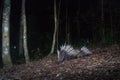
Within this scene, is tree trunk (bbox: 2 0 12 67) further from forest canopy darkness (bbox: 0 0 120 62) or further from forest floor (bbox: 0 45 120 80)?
forest canopy darkness (bbox: 0 0 120 62)

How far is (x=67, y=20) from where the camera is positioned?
22406 millimetres

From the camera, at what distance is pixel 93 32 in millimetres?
21812

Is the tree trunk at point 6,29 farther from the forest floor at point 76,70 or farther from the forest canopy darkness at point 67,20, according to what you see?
the forest canopy darkness at point 67,20

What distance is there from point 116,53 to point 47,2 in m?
10.6

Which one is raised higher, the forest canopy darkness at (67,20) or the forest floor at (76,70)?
the forest canopy darkness at (67,20)

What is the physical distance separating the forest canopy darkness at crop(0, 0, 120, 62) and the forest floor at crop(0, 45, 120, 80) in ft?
28.0

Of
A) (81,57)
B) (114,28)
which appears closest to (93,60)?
(81,57)

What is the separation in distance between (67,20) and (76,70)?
1241 cm

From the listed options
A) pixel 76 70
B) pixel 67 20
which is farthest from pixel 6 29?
pixel 67 20

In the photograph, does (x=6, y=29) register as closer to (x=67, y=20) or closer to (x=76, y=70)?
(x=76, y=70)

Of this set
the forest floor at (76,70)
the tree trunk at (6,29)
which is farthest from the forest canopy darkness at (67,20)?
the forest floor at (76,70)

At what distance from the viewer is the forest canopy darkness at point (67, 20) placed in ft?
69.1

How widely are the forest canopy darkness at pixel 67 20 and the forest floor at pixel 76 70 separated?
336 inches

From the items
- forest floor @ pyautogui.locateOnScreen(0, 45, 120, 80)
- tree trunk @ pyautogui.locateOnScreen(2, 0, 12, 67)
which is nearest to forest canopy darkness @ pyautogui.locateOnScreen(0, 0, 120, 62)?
tree trunk @ pyautogui.locateOnScreen(2, 0, 12, 67)
